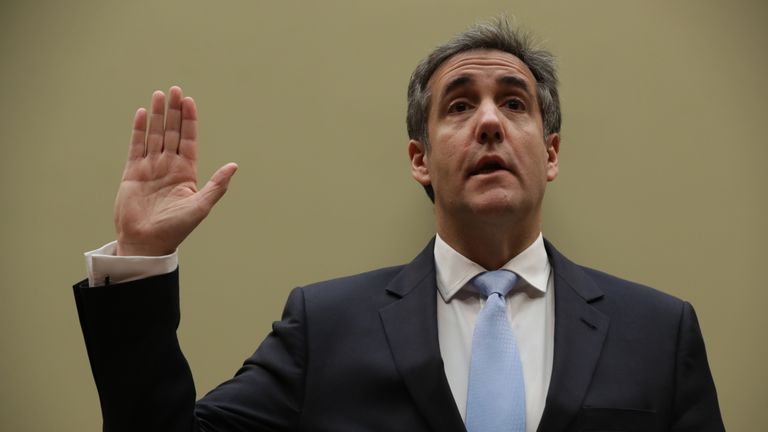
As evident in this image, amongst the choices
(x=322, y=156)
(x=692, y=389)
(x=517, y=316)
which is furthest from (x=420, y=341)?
(x=322, y=156)

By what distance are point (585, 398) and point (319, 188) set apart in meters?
1.16

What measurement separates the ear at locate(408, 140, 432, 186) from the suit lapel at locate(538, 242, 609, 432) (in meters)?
0.37

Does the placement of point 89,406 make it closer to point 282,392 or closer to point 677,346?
point 282,392

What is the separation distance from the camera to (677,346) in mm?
1511

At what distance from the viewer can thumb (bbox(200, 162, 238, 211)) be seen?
133 cm

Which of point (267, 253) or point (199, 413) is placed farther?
point (267, 253)

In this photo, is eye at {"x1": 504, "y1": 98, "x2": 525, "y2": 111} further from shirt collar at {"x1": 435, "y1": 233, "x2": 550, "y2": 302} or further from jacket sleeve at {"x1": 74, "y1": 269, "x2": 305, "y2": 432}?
jacket sleeve at {"x1": 74, "y1": 269, "x2": 305, "y2": 432}

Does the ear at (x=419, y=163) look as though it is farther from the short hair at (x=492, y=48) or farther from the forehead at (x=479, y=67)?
the forehead at (x=479, y=67)

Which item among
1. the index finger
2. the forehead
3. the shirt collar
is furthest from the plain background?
the index finger

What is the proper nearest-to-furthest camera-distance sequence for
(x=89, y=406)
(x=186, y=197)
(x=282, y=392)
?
(x=186, y=197) → (x=282, y=392) → (x=89, y=406)

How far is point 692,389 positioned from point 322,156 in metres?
1.25

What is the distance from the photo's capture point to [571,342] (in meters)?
1.44

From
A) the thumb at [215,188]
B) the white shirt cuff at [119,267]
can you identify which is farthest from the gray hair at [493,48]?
the white shirt cuff at [119,267]

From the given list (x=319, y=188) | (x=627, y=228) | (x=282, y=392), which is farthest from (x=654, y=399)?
(x=319, y=188)
